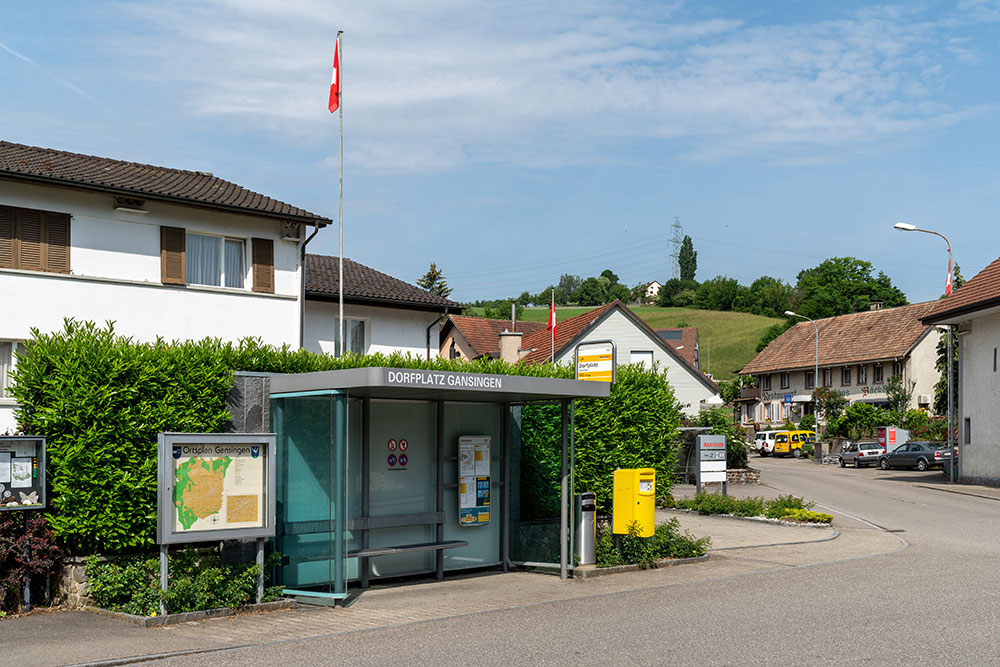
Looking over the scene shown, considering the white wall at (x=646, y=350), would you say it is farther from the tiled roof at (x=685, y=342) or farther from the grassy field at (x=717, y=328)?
the grassy field at (x=717, y=328)

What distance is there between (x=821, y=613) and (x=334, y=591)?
541 centimetres

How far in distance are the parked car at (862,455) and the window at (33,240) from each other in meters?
40.7

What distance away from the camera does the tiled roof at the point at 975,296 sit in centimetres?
3685

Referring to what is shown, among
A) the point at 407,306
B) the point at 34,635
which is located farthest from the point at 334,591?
the point at 407,306

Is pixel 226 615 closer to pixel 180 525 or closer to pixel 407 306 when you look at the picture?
pixel 180 525

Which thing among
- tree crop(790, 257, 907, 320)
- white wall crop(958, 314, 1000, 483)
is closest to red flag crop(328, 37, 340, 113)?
white wall crop(958, 314, 1000, 483)

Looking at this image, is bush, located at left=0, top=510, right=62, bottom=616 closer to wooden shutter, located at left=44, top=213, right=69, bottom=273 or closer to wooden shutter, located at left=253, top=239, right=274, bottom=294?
wooden shutter, located at left=44, top=213, right=69, bottom=273

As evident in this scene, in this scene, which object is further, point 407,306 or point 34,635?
point 407,306

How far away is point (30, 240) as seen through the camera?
24359mm

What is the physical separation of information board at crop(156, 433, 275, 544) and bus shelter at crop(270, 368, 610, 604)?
0.71 metres

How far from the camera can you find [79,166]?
2686 cm

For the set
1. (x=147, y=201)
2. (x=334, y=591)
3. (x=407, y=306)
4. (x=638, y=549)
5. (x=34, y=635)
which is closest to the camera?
(x=34, y=635)

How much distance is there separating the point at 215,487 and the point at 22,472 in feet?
6.55

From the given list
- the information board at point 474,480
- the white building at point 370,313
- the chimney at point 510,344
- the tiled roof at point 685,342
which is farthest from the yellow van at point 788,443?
the information board at point 474,480
